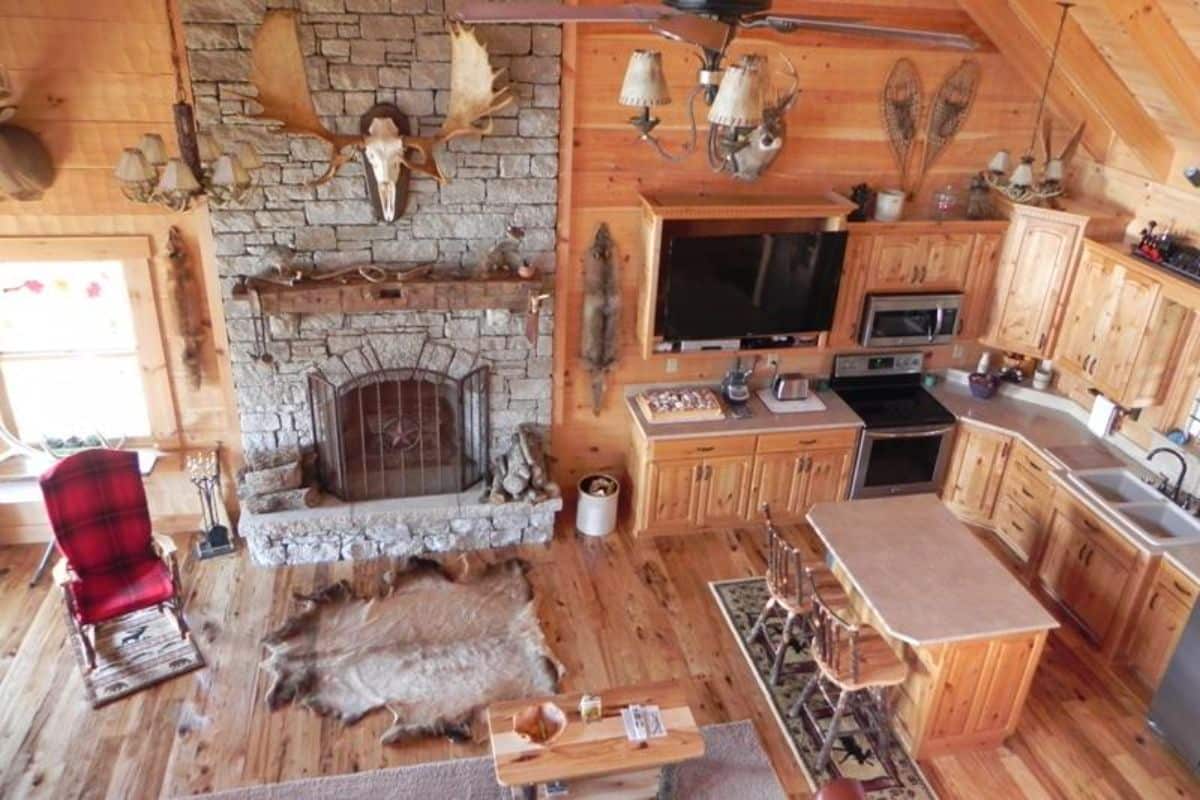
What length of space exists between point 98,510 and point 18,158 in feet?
5.90

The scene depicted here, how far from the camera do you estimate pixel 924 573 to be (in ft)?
14.9

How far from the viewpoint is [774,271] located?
220 inches

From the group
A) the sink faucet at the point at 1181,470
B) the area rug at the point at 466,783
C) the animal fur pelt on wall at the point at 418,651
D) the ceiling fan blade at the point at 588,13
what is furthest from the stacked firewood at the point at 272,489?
the sink faucet at the point at 1181,470

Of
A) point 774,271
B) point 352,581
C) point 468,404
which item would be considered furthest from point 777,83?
point 352,581

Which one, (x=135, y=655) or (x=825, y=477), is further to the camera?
(x=825, y=477)

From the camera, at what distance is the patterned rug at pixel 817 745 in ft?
14.4

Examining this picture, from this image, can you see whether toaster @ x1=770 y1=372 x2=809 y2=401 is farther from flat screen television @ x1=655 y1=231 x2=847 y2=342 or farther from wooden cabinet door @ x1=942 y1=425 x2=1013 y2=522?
wooden cabinet door @ x1=942 y1=425 x2=1013 y2=522

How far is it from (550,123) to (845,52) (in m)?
1.76

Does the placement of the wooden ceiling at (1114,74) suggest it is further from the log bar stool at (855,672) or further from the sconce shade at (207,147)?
the sconce shade at (207,147)

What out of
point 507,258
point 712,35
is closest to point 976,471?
point 507,258

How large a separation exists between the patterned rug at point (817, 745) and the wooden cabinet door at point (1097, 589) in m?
1.51

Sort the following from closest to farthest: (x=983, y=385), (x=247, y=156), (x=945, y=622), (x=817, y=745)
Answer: (x=945, y=622)
(x=247, y=156)
(x=817, y=745)
(x=983, y=385)

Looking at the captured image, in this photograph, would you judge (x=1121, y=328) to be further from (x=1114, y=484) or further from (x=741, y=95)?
(x=741, y=95)

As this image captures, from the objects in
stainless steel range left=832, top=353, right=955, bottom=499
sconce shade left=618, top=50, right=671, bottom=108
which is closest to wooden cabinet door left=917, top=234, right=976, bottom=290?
stainless steel range left=832, top=353, right=955, bottom=499
